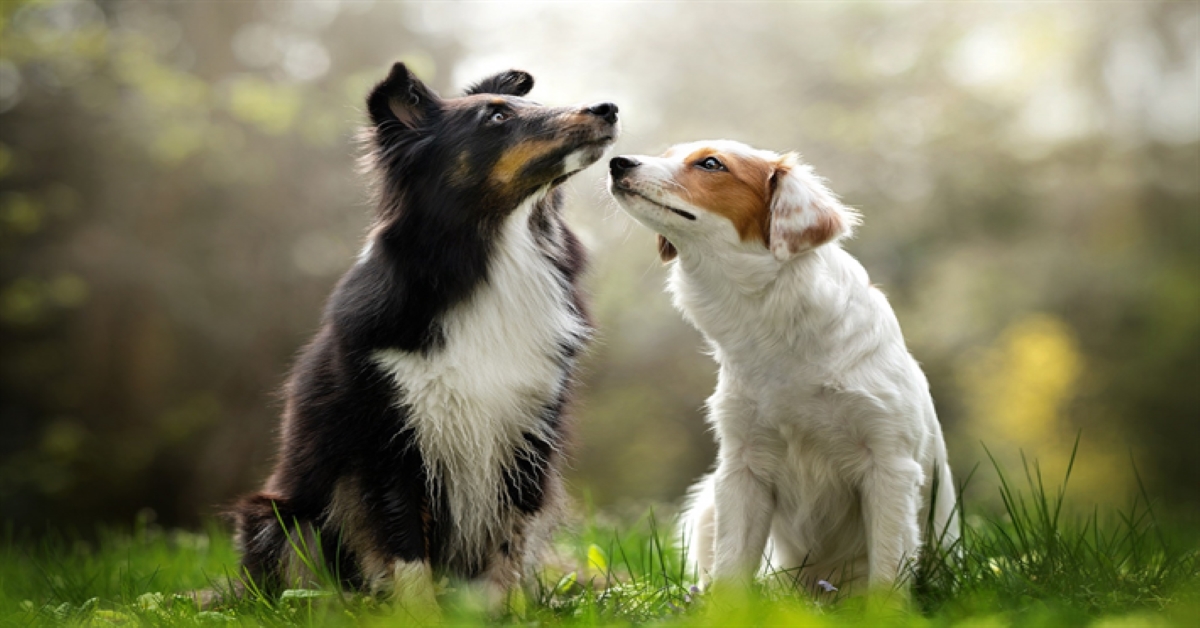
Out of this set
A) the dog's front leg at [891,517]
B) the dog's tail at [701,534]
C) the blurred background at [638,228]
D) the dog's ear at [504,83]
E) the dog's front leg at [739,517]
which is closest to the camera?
the dog's front leg at [891,517]

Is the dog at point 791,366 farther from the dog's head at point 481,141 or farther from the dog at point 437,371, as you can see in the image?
the dog at point 437,371

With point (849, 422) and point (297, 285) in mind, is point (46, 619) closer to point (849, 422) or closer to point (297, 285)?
point (849, 422)

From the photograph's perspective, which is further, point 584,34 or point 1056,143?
point 1056,143

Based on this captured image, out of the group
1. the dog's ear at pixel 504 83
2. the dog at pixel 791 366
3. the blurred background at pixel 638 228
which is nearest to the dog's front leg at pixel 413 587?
the dog at pixel 791 366

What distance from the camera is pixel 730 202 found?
346 centimetres

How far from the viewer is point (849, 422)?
3354 mm

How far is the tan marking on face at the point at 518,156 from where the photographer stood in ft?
11.7

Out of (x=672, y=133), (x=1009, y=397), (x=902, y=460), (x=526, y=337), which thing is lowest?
(x=1009, y=397)

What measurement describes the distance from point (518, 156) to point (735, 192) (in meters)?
0.78

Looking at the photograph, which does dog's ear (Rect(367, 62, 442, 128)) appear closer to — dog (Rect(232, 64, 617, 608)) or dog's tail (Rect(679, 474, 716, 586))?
dog (Rect(232, 64, 617, 608))

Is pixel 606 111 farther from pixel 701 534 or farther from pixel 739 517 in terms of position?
pixel 701 534

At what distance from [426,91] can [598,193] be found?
29.2 inches

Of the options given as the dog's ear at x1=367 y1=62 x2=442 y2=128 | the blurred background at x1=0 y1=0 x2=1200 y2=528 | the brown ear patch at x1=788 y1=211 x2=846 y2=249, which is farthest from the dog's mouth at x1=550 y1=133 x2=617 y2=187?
the blurred background at x1=0 y1=0 x2=1200 y2=528

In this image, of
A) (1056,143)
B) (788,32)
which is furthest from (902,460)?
(1056,143)
